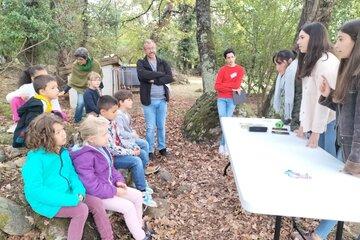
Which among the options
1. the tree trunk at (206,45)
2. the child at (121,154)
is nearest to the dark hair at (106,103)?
the child at (121,154)

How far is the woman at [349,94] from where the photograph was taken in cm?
234

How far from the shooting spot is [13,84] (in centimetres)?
1073

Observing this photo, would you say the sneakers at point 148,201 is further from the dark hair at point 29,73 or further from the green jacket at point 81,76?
the green jacket at point 81,76

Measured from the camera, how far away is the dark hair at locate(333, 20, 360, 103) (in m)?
2.39

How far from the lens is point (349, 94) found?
2.44 metres

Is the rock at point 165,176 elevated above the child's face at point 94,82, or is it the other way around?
the child's face at point 94,82

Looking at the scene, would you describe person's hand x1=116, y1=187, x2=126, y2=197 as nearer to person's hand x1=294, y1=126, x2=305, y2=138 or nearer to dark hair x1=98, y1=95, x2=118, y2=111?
dark hair x1=98, y1=95, x2=118, y2=111

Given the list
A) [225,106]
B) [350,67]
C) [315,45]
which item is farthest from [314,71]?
[225,106]

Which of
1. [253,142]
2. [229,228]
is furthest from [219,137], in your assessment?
[253,142]

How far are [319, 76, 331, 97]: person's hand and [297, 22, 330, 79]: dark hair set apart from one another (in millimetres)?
209

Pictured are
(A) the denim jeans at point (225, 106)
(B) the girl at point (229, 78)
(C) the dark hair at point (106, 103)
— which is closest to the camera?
(C) the dark hair at point (106, 103)

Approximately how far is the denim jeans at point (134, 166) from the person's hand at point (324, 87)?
2.05 meters

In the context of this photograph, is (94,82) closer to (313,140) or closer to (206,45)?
(206,45)

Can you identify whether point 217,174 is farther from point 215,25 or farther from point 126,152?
point 215,25
